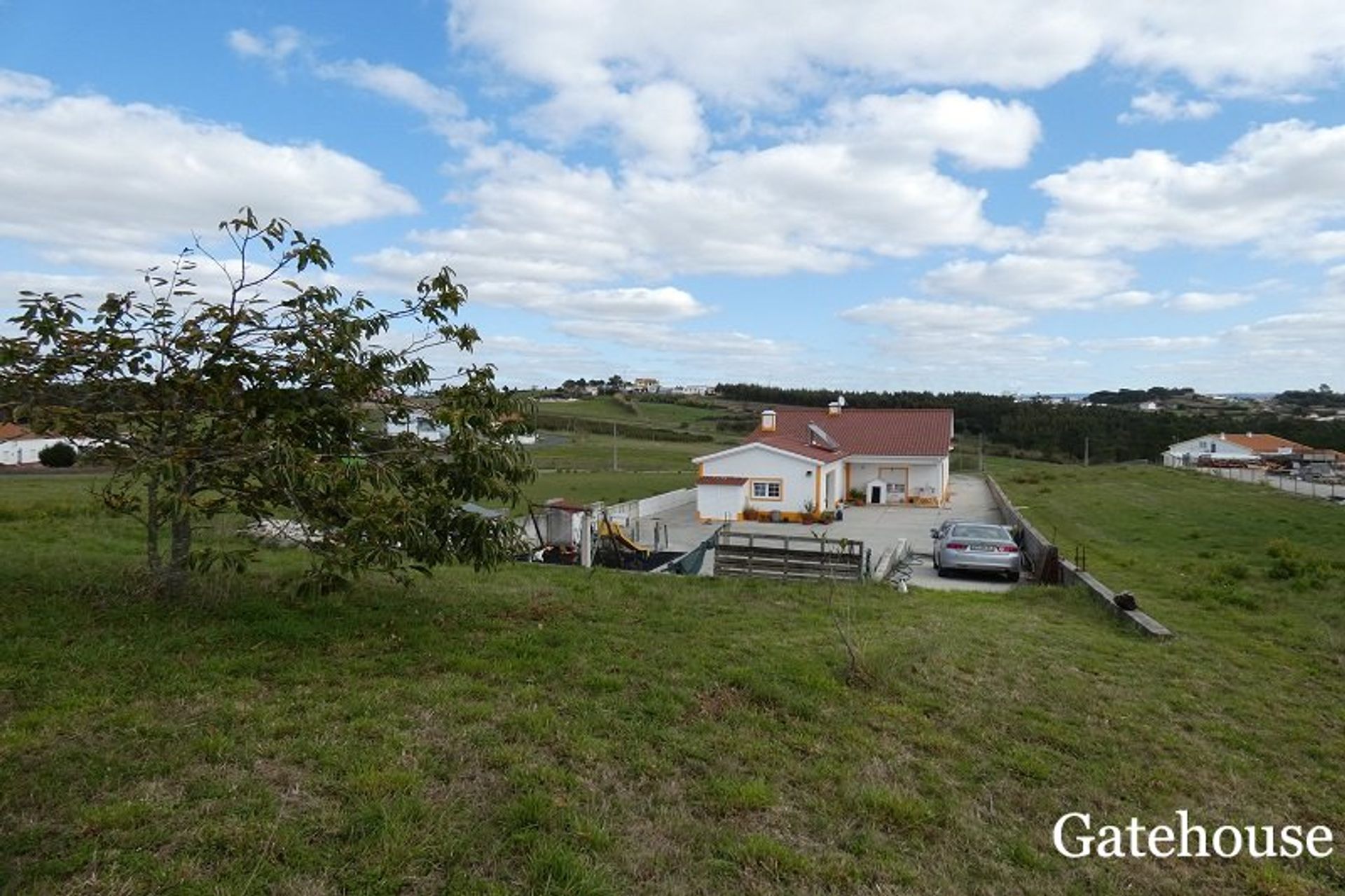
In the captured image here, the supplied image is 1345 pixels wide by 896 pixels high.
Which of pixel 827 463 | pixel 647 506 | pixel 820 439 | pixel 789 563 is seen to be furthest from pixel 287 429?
pixel 820 439

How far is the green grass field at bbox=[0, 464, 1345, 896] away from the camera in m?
3.54

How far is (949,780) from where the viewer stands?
476 centimetres

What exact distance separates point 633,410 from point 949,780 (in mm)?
104347

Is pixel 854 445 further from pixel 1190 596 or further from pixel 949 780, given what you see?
pixel 949 780

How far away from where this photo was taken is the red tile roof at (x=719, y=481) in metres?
32.3

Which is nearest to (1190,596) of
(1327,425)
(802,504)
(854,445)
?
(802,504)

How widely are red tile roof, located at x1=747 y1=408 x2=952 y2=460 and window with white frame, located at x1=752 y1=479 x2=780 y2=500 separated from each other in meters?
3.15

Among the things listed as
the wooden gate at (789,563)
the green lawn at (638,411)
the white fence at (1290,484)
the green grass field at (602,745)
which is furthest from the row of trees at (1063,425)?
the green grass field at (602,745)

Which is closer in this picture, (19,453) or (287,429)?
(287,429)

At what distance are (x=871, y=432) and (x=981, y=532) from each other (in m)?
25.3

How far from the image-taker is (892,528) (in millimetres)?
29469

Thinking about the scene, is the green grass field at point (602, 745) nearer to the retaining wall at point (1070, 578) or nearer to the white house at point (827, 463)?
the retaining wall at point (1070, 578)

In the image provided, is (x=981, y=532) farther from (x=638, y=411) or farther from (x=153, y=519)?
(x=638, y=411)

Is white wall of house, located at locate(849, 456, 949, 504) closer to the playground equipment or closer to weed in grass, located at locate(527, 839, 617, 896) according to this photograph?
the playground equipment
